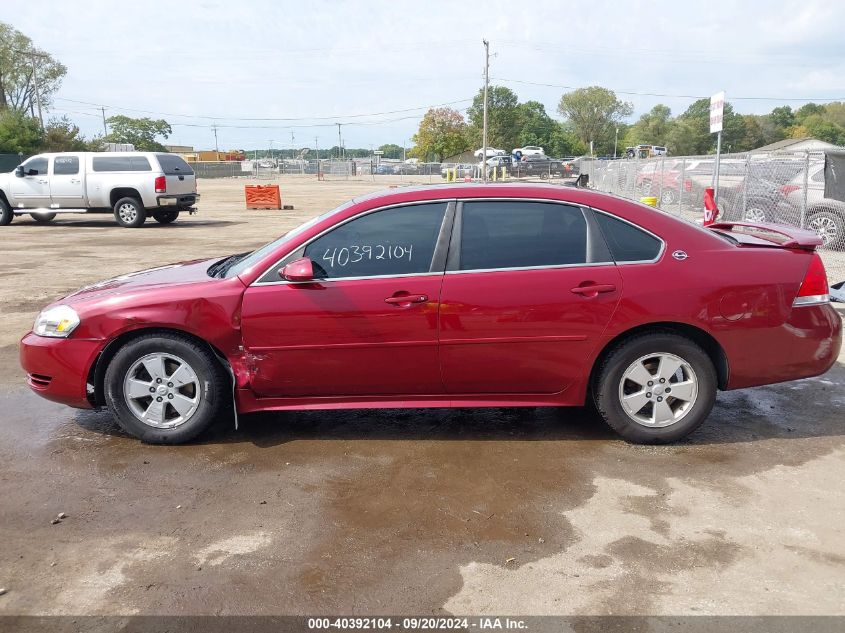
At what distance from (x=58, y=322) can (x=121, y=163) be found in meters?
15.6

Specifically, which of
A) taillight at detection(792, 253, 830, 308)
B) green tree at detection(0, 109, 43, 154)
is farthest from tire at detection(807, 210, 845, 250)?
green tree at detection(0, 109, 43, 154)

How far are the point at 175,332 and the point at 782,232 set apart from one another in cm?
395

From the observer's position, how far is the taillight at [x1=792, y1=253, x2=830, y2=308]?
425 cm

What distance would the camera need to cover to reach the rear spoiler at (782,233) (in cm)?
431

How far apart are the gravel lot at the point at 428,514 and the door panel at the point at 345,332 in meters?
0.49

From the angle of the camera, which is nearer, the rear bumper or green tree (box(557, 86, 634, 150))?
the rear bumper

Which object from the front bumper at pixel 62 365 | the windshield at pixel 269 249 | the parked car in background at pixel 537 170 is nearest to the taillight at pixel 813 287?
the windshield at pixel 269 249

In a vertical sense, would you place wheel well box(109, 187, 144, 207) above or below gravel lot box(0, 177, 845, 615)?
above

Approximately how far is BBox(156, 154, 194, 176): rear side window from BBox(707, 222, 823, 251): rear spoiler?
16296 millimetres

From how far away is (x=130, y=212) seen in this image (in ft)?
61.7

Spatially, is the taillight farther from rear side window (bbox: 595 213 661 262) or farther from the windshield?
the windshield

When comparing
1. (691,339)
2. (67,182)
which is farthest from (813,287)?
(67,182)

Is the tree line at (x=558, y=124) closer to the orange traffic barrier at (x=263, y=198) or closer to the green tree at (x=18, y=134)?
the green tree at (x=18, y=134)

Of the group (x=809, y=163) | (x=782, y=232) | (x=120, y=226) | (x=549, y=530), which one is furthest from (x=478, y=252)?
(x=120, y=226)
